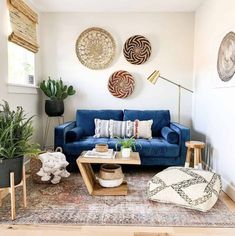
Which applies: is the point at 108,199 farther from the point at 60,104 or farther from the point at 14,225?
the point at 60,104

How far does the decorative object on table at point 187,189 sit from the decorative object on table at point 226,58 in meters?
1.13

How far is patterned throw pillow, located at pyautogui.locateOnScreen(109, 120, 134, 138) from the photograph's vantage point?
3758 mm

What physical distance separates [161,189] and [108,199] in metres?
0.54

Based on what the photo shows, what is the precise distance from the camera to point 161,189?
2492mm

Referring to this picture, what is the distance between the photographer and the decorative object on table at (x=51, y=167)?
9.63 feet

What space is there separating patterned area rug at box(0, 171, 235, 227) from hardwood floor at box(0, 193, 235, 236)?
0.06m

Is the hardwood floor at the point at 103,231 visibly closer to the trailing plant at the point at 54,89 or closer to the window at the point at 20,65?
the window at the point at 20,65

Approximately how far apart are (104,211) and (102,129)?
163cm

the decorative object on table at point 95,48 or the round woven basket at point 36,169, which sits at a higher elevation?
the decorative object on table at point 95,48

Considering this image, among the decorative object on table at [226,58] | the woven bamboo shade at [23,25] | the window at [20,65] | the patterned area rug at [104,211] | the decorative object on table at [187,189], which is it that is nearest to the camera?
the patterned area rug at [104,211]

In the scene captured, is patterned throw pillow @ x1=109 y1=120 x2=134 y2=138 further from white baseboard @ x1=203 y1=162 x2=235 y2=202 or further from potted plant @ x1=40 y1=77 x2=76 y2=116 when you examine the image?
white baseboard @ x1=203 y1=162 x2=235 y2=202

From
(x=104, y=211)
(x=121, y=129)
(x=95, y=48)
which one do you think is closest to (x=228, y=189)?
(x=104, y=211)

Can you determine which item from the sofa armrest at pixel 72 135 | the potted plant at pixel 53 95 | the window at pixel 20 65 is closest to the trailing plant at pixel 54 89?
the potted plant at pixel 53 95

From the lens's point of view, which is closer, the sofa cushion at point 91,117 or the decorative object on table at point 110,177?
the decorative object on table at point 110,177
